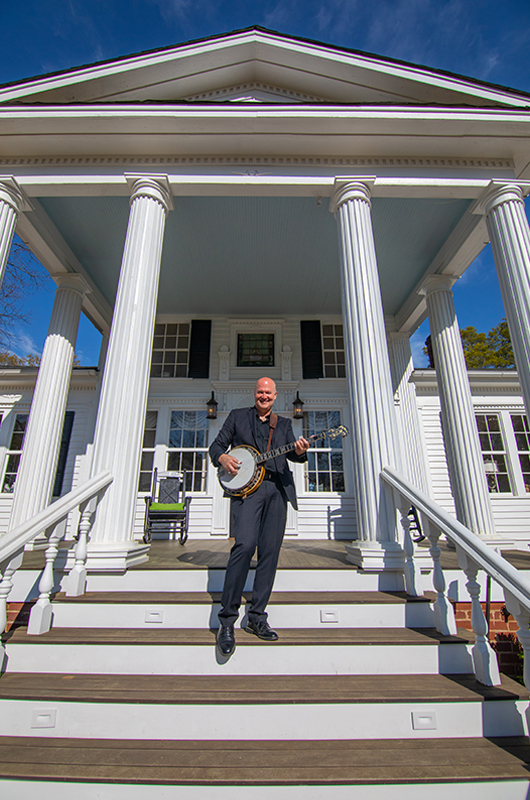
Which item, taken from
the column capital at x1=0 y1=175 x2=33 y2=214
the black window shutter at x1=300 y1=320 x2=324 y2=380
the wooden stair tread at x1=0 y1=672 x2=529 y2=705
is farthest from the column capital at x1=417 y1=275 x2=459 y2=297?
the column capital at x1=0 y1=175 x2=33 y2=214

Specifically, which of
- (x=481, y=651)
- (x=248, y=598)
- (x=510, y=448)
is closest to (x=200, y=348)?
(x=248, y=598)

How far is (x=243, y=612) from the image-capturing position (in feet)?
8.26

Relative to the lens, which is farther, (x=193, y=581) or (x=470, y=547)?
(x=193, y=581)

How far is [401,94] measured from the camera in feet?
17.4

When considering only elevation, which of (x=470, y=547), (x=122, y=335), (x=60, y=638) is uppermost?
(x=122, y=335)

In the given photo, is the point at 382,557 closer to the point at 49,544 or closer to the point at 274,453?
the point at 274,453

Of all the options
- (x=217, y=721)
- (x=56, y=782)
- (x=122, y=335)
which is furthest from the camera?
(x=122, y=335)

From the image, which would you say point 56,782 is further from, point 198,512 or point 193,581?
point 198,512

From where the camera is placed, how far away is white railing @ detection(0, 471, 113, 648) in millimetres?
2391

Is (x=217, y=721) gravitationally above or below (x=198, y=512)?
below

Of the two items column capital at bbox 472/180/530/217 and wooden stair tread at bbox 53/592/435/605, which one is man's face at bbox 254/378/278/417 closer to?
wooden stair tread at bbox 53/592/435/605

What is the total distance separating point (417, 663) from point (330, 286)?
667 cm

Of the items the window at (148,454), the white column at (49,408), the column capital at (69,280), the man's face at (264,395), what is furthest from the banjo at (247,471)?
the column capital at (69,280)

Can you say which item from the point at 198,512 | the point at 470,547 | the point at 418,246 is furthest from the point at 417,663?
the point at 418,246
